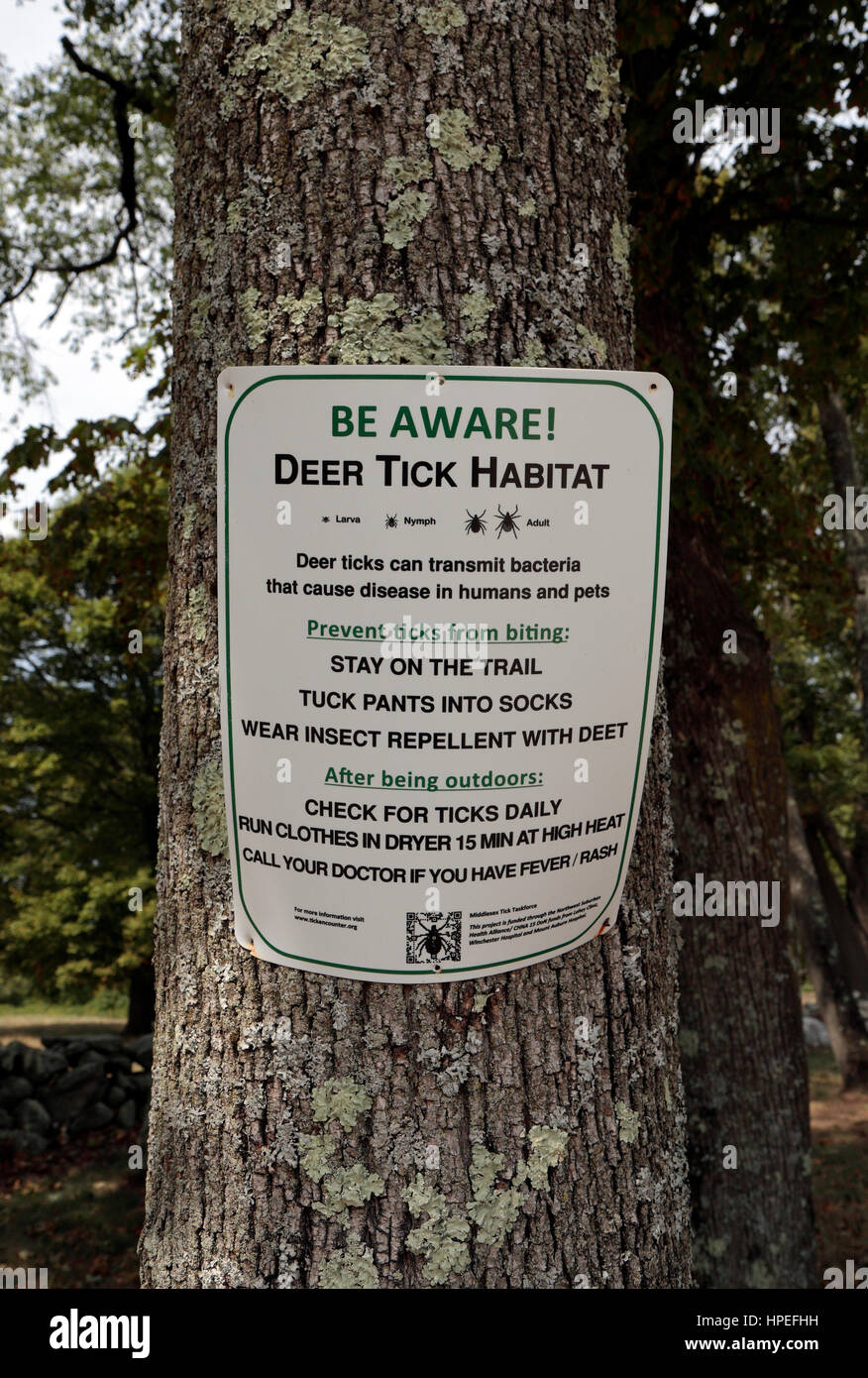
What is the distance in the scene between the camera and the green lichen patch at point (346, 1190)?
1440mm

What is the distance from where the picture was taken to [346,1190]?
1.45 meters

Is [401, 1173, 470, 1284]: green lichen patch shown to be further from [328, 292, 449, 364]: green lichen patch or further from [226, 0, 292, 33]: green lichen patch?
[226, 0, 292, 33]: green lichen patch

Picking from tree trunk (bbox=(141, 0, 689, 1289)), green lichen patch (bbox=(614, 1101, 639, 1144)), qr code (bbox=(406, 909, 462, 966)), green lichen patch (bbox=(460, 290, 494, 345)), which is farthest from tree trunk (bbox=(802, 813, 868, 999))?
green lichen patch (bbox=(460, 290, 494, 345))

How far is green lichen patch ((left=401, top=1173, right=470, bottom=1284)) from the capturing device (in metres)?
1.44

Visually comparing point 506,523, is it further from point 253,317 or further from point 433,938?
point 433,938

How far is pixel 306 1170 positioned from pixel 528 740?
71cm

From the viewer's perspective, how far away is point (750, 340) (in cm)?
640

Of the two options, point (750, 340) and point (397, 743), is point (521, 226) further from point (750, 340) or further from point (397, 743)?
point (750, 340)

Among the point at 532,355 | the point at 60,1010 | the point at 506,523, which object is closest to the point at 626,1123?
the point at 506,523

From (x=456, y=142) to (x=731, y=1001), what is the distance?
179 inches

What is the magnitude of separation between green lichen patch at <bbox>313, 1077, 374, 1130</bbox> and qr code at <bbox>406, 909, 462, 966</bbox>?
0.19 m

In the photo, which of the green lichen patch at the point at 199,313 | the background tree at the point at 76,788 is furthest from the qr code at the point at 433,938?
the background tree at the point at 76,788

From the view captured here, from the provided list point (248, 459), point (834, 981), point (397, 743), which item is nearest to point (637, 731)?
point (397, 743)

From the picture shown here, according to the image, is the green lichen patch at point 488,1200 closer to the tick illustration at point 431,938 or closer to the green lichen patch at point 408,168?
the tick illustration at point 431,938
